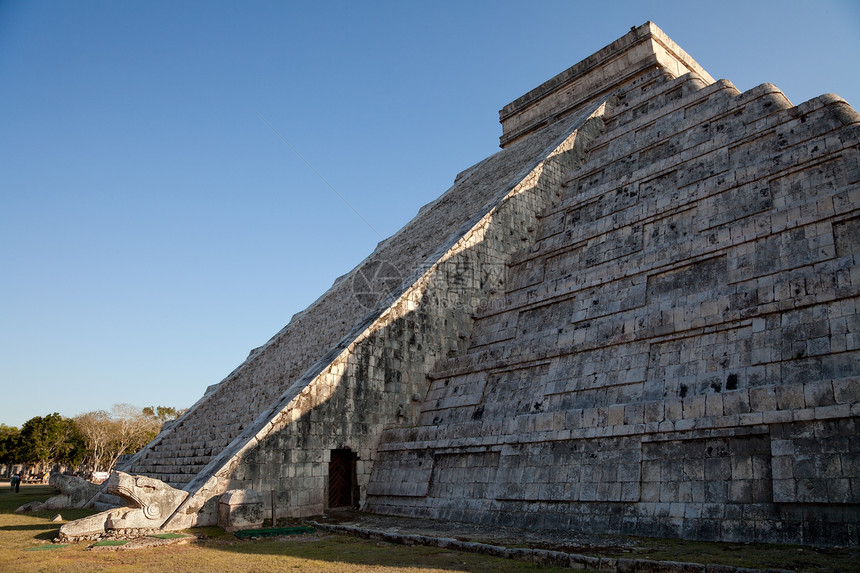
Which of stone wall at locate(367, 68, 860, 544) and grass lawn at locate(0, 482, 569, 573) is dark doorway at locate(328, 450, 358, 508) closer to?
stone wall at locate(367, 68, 860, 544)

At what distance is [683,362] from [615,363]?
1.03 m

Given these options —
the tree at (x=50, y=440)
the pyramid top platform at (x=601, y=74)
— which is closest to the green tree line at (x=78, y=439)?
the tree at (x=50, y=440)

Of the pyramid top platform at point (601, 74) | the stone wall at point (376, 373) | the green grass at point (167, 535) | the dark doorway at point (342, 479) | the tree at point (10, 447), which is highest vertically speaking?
the pyramid top platform at point (601, 74)

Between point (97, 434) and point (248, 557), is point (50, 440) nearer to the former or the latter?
point (97, 434)

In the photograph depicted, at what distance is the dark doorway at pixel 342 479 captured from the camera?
1026 centimetres

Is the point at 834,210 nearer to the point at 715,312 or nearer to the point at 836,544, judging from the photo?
the point at 715,312

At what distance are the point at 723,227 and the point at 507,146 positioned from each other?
49.5 feet

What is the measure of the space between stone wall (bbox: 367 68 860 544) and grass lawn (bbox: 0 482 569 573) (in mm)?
1938

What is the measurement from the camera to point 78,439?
43.6 m

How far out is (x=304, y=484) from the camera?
9.70m

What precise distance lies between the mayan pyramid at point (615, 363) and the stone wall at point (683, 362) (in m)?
0.03

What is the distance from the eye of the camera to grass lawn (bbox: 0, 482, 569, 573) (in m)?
5.80

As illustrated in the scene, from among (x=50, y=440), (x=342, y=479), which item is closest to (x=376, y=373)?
(x=342, y=479)

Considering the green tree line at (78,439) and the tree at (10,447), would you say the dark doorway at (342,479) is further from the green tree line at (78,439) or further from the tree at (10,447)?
the tree at (10,447)
